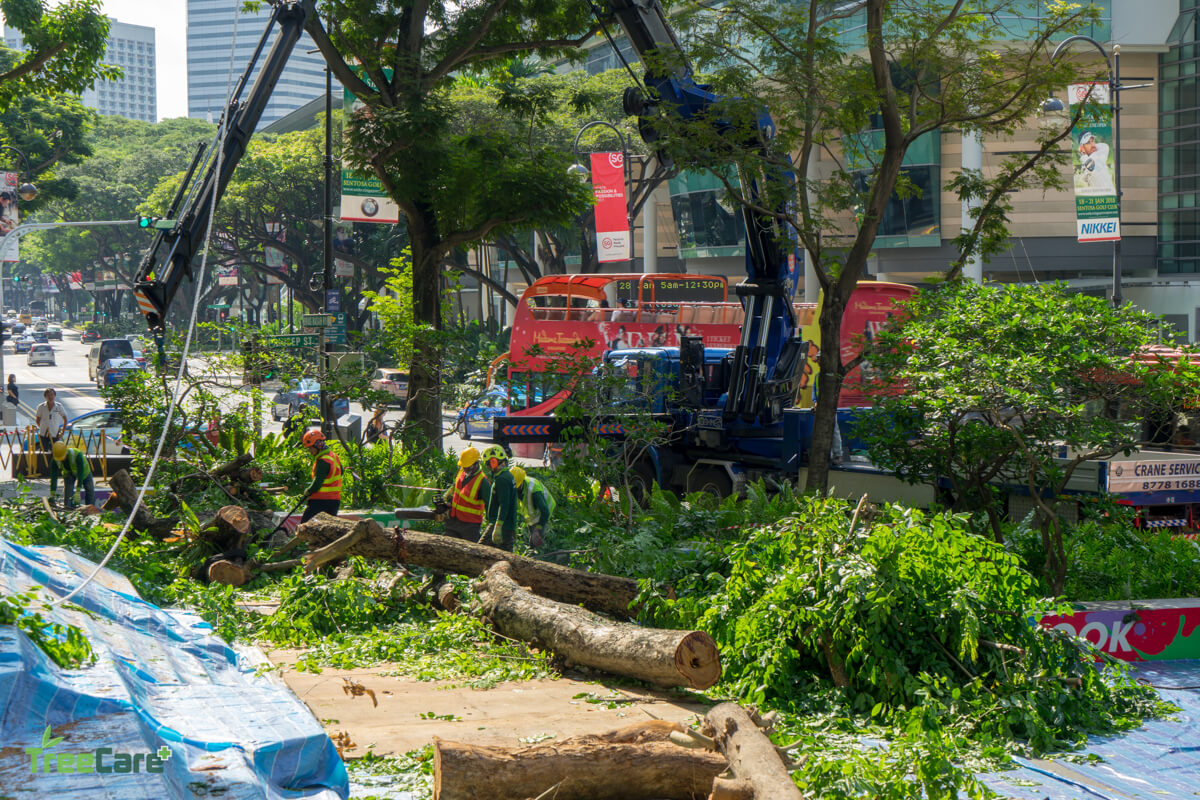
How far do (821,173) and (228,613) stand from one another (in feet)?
112

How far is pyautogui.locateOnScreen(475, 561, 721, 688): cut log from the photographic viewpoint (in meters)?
7.70

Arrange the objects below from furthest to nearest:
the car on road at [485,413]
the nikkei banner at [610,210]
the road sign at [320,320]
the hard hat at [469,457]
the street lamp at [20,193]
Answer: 1. the nikkei banner at [610,210]
2. the car on road at [485,413]
3. the street lamp at [20,193]
4. the road sign at [320,320]
5. the hard hat at [469,457]

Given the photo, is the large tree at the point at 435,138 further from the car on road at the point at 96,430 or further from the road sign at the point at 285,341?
the car on road at the point at 96,430

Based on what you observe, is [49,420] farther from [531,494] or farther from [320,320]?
[531,494]

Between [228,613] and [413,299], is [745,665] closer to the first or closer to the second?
[228,613]

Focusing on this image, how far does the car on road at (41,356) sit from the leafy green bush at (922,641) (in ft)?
218

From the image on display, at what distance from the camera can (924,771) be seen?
5.70m

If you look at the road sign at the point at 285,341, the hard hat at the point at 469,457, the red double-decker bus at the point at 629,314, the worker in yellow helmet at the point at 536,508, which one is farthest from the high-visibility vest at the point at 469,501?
the red double-decker bus at the point at 629,314

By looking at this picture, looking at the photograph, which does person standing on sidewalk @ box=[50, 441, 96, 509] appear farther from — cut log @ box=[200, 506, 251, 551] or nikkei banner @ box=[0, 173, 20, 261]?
nikkei banner @ box=[0, 173, 20, 261]

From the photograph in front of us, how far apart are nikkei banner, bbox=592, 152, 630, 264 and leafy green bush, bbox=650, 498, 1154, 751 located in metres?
18.9

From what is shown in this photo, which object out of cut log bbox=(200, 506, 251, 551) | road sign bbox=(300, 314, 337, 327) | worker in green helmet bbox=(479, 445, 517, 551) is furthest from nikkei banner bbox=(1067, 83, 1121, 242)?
cut log bbox=(200, 506, 251, 551)

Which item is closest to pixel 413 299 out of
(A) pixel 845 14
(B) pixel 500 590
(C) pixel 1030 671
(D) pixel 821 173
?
(A) pixel 845 14

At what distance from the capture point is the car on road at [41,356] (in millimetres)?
65188

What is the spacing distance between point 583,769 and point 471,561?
190 inches
